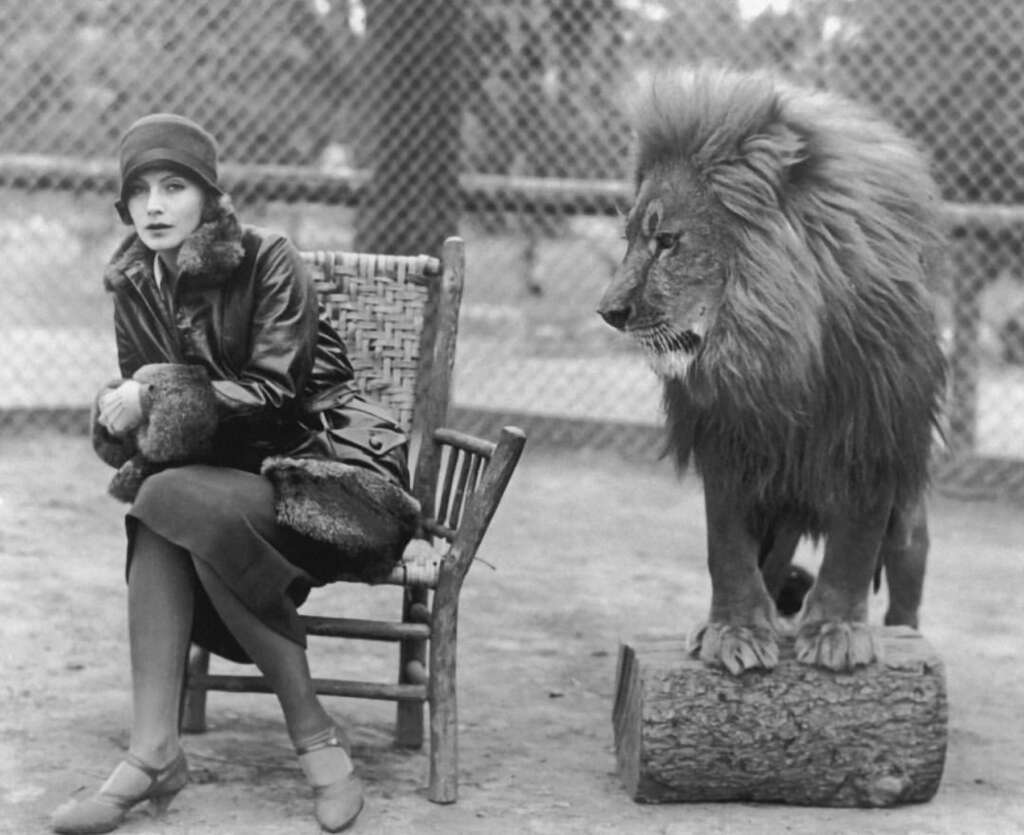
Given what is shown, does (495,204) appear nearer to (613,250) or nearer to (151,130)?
(613,250)

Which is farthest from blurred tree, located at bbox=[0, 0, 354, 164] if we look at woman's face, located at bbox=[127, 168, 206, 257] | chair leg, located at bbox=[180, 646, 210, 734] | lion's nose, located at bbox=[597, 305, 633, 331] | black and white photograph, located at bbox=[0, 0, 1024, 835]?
lion's nose, located at bbox=[597, 305, 633, 331]

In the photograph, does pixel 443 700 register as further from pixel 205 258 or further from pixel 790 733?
pixel 205 258

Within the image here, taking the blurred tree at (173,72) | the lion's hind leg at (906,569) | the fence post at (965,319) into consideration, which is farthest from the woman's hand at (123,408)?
the fence post at (965,319)

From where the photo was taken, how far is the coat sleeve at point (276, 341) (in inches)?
121

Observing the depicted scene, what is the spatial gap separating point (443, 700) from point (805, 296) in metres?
1.03

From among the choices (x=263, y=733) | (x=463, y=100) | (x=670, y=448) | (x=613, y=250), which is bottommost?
(x=263, y=733)

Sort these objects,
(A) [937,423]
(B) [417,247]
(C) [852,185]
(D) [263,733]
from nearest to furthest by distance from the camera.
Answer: (C) [852,185], (A) [937,423], (D) [263,733], (B) [417,247]

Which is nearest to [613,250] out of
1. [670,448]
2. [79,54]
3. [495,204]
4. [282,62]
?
[495,204]

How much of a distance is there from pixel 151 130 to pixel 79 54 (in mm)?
3866

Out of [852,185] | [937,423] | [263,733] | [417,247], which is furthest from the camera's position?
[417,247]

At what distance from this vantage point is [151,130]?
312cm

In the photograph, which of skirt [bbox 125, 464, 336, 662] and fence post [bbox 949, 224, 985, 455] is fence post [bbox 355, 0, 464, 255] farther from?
skirt [bbox 125, 464, 336, 662]

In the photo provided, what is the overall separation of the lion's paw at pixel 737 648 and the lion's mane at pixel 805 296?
26 cm

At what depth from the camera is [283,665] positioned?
10.3 feet
